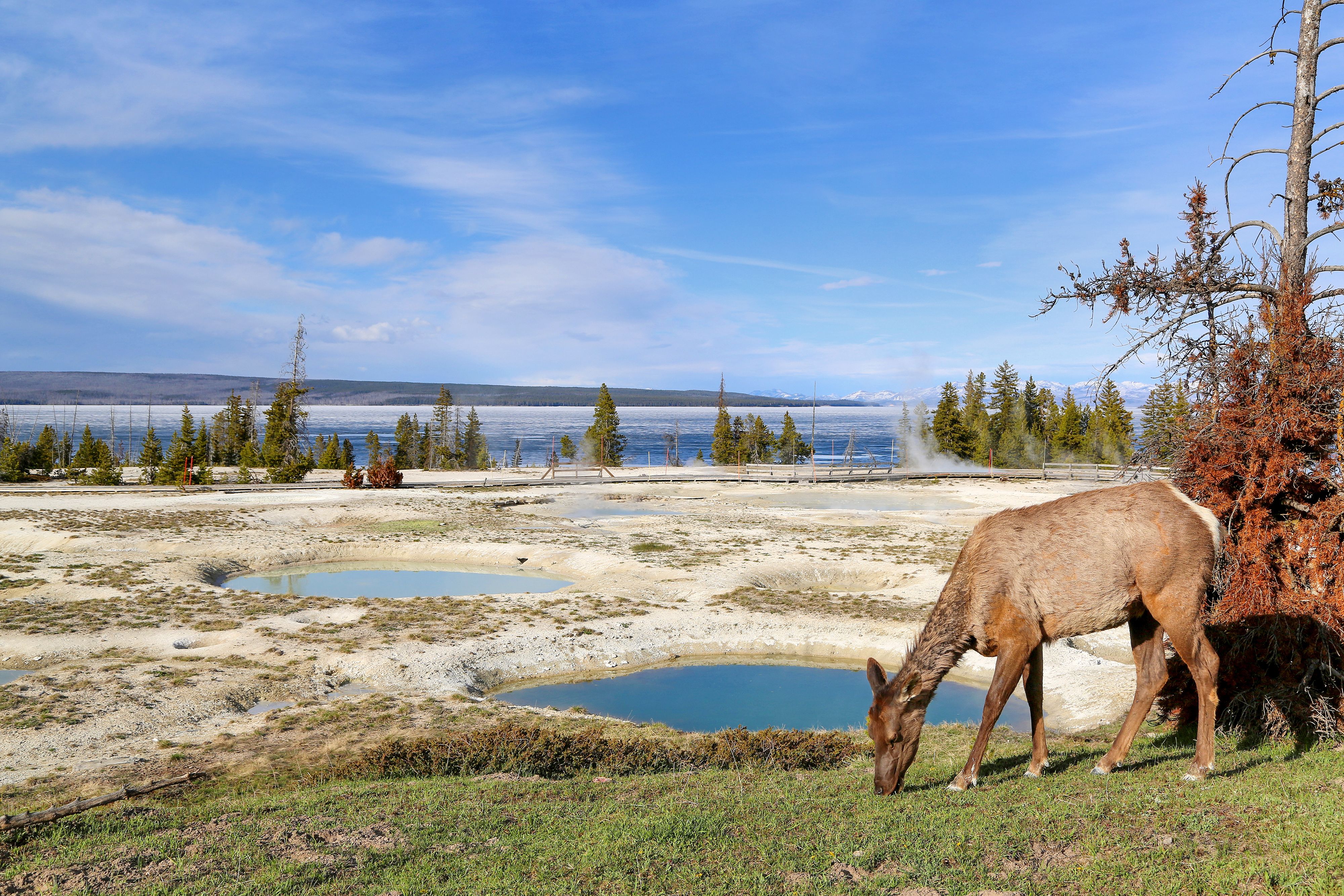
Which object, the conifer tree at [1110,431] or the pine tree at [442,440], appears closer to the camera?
the conifer tree at [1110,431]

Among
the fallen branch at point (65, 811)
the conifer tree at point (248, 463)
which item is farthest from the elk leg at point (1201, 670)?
the conifer tree at point (248, 463)

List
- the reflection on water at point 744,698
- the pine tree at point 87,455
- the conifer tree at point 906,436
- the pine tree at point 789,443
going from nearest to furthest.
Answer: the reflection on water at point 744,698, the pine tree at point 87,455, the conifer tree at point 906,436, the pine tree at point 789,443

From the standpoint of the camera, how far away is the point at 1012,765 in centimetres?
792

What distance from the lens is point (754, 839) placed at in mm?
5852

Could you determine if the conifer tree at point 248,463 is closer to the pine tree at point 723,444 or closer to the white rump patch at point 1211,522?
the pine tree at point 723,444

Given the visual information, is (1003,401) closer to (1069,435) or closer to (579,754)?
(1069,435)

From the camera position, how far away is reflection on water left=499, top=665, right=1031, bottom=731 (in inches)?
545

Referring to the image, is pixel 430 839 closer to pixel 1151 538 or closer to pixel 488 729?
pixel 488 729

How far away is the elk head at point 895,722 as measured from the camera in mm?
6809

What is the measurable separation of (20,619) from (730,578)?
1765cm

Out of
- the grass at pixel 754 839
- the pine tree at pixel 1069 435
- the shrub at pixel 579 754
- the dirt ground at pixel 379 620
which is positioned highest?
the pine tree at pixel 1069 435

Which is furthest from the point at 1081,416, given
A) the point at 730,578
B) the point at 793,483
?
the point at 730,578

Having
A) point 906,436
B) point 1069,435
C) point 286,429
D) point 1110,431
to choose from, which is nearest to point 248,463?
point 286,429

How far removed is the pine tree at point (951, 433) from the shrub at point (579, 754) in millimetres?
79822
